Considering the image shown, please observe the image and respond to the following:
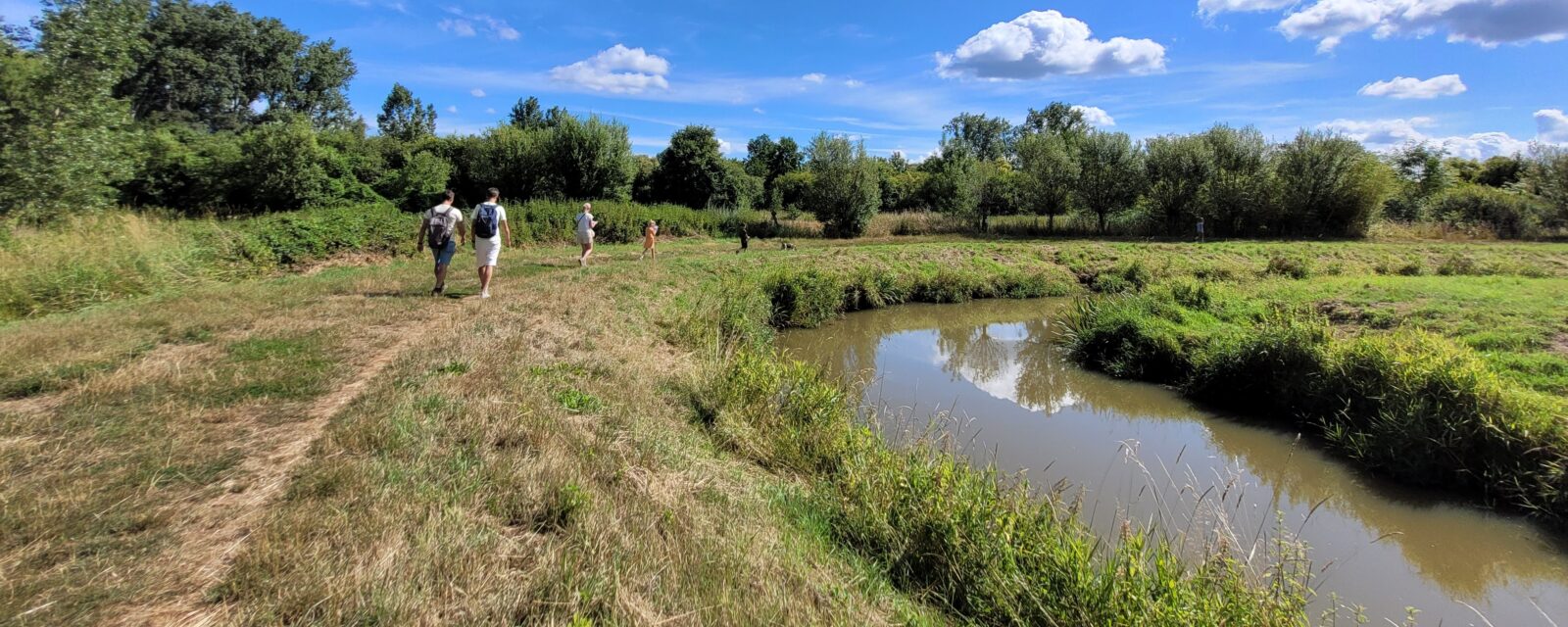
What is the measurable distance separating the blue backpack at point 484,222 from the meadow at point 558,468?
101cm

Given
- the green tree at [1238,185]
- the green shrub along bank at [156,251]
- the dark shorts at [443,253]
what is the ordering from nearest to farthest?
the green shrub along bank at [156,251] → the dark shorts at [443,253] → the green tree at [1238,185]

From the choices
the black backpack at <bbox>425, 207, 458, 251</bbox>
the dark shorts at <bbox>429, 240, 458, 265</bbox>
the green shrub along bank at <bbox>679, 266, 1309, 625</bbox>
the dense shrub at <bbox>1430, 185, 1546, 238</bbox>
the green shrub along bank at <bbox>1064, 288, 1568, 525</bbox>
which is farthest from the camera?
the dense shrub at <bbox>1430, 185, 1546, 238</bbox>

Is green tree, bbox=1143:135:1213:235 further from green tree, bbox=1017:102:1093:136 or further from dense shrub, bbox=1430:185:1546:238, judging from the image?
green tree, bbox=1017:102:1093:136

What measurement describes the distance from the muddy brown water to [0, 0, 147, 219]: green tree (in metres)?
15.0

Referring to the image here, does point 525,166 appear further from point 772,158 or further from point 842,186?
point 772,158

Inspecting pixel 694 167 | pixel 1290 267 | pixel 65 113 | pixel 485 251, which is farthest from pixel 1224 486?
pixel 694 167

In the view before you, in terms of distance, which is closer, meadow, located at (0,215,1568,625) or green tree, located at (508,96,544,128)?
meadow, located at (0,215,1568,625)

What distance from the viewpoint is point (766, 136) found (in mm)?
58750

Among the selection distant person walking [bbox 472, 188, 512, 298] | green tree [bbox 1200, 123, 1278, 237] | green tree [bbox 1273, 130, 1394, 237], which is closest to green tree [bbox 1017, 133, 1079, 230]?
green tree [bbox 1200, 123, 1278, 237]

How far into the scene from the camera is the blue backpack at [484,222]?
9281mm

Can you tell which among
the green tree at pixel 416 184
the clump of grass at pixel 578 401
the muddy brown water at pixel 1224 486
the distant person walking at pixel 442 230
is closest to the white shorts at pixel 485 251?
the distant person walking at pixel 442 230

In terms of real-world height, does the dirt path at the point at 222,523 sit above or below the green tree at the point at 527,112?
below

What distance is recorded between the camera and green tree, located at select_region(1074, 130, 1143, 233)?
36.7m

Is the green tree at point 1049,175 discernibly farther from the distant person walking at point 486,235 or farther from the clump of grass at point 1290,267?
the distant person walking at point 486,235
